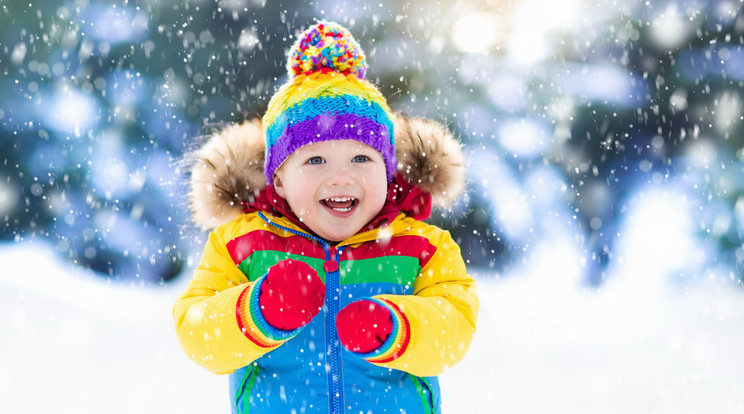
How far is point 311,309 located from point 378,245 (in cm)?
46

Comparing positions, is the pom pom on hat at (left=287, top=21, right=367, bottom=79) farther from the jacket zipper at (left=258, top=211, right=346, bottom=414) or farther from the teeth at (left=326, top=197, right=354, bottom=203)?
the jacket zipper at (left=258, top=211, right=346, bottom=414)

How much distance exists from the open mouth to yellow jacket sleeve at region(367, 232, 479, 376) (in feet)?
0.88

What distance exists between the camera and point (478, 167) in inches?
144

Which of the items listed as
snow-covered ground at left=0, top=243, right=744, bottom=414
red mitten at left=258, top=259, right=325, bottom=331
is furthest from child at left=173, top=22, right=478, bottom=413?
snow-covered ground at left=0, top=243, right=744, bottom=414

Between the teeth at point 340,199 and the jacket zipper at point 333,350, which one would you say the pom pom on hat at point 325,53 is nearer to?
the teeth at point 340,199

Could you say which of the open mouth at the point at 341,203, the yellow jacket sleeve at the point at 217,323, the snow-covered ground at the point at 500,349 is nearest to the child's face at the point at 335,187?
the open mouth at the point at 341,203

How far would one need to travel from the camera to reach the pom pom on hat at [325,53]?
1.88 m

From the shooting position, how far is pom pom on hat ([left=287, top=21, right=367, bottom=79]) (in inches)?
74.2

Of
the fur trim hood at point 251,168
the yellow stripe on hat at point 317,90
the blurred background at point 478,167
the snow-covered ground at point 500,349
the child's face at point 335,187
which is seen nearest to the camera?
the child's face at point 335,187

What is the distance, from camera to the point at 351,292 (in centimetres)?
160

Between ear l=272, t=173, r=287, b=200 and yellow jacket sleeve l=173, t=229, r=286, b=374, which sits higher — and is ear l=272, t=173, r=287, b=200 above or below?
above

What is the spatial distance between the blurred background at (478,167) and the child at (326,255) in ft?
4.15

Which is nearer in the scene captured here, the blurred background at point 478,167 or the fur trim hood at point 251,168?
the fur trim hood at point 251,168

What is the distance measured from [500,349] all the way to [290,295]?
2.29m
